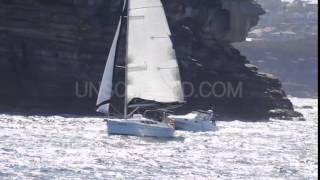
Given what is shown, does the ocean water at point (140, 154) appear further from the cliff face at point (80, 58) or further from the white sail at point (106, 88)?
the cliff face at point (80, 58)

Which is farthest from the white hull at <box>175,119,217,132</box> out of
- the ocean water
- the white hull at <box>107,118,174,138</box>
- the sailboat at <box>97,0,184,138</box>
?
the white hull at <box>107,118,174,138</box>

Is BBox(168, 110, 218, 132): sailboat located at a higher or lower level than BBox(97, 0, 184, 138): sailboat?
lower

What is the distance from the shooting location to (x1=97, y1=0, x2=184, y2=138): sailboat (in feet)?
234

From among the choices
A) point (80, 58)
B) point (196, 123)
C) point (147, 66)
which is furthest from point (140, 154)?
point (80, 58)

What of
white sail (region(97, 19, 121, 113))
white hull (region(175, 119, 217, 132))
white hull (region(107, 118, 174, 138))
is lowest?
white hull (region(175, 119, 217, 132))

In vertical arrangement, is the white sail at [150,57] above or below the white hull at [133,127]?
above

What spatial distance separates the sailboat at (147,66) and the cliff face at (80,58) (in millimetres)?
24771

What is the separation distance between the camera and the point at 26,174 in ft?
147

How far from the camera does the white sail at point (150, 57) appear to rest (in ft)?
235

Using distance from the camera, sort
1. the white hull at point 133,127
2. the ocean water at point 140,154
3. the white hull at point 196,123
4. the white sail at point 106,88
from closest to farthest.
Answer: the ocean water at point 140,154 → the white hull at point 133,127 → the white sail at point 106,88 → the white hull at point 196,123

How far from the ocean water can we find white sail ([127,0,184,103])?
11.1ft

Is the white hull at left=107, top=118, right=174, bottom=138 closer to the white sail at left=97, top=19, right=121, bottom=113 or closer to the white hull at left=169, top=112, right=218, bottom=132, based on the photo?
the white sail at left=97, top=19, right=121, bottom=113

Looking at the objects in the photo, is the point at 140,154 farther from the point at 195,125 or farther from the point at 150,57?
the point at 195,125

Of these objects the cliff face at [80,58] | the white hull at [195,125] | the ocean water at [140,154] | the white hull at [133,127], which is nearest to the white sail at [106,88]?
the ocean water at [140,154]
